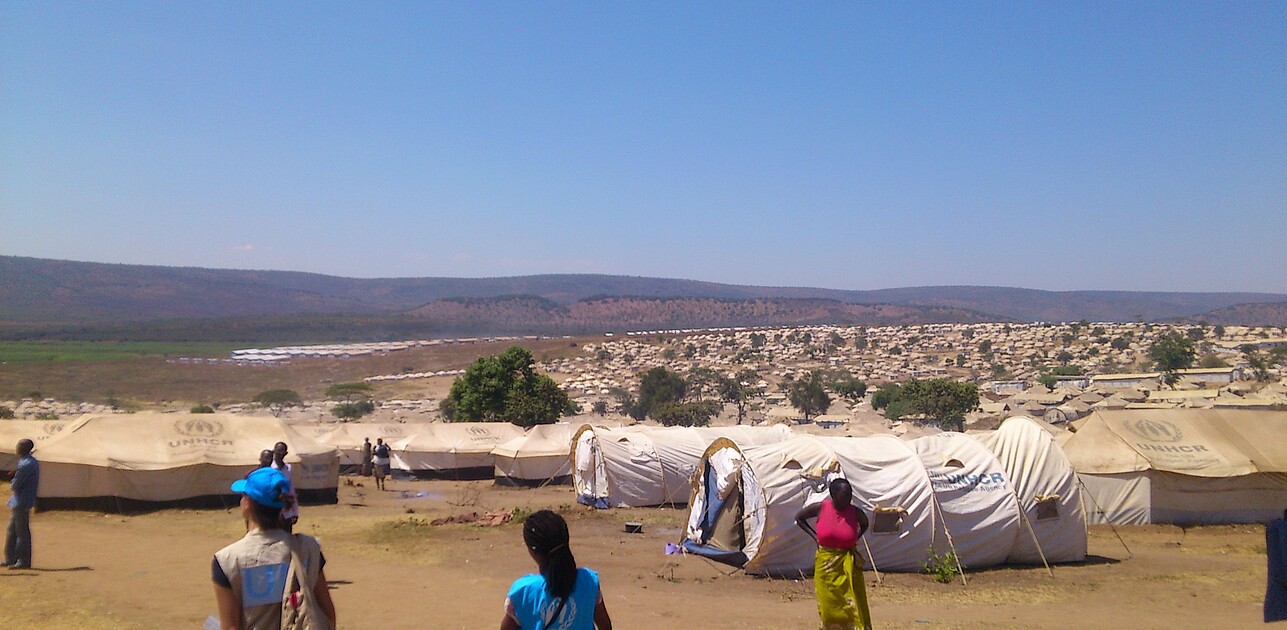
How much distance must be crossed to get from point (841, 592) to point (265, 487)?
4.98 metres

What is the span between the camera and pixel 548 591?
14.6ft

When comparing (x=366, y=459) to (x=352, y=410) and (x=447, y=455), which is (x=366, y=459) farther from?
(x=352, y=410)

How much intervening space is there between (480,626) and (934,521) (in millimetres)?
7154

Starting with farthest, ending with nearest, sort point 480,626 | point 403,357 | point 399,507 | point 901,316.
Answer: point 901,316
point 403,357
point 399,507
point 480,626

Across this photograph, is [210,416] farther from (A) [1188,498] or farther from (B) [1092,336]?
(B) [1092,336]

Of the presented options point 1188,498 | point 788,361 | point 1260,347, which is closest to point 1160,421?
point 1188,498

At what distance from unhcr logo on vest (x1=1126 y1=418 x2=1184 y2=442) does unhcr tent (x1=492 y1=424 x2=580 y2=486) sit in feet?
49.7

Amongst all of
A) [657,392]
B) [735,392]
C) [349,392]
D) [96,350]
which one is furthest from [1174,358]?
[96,350]

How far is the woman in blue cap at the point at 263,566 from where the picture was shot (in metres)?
4.32

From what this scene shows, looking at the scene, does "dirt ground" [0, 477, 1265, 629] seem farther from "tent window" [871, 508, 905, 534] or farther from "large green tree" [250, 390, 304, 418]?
"large green tree" [250, 390, 304, 418]

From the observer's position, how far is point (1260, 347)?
2773 inches

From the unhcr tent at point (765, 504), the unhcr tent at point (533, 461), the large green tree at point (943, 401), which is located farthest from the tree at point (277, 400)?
the unhcr tent at point (765, 504)

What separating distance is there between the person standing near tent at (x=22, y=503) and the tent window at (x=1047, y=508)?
1403 centimetres

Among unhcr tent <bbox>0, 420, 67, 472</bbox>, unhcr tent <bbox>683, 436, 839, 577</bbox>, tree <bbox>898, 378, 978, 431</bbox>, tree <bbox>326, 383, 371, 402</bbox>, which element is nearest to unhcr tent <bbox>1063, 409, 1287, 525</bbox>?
unhcr tent <bbox>683, 436, 839, 577</bbox>
